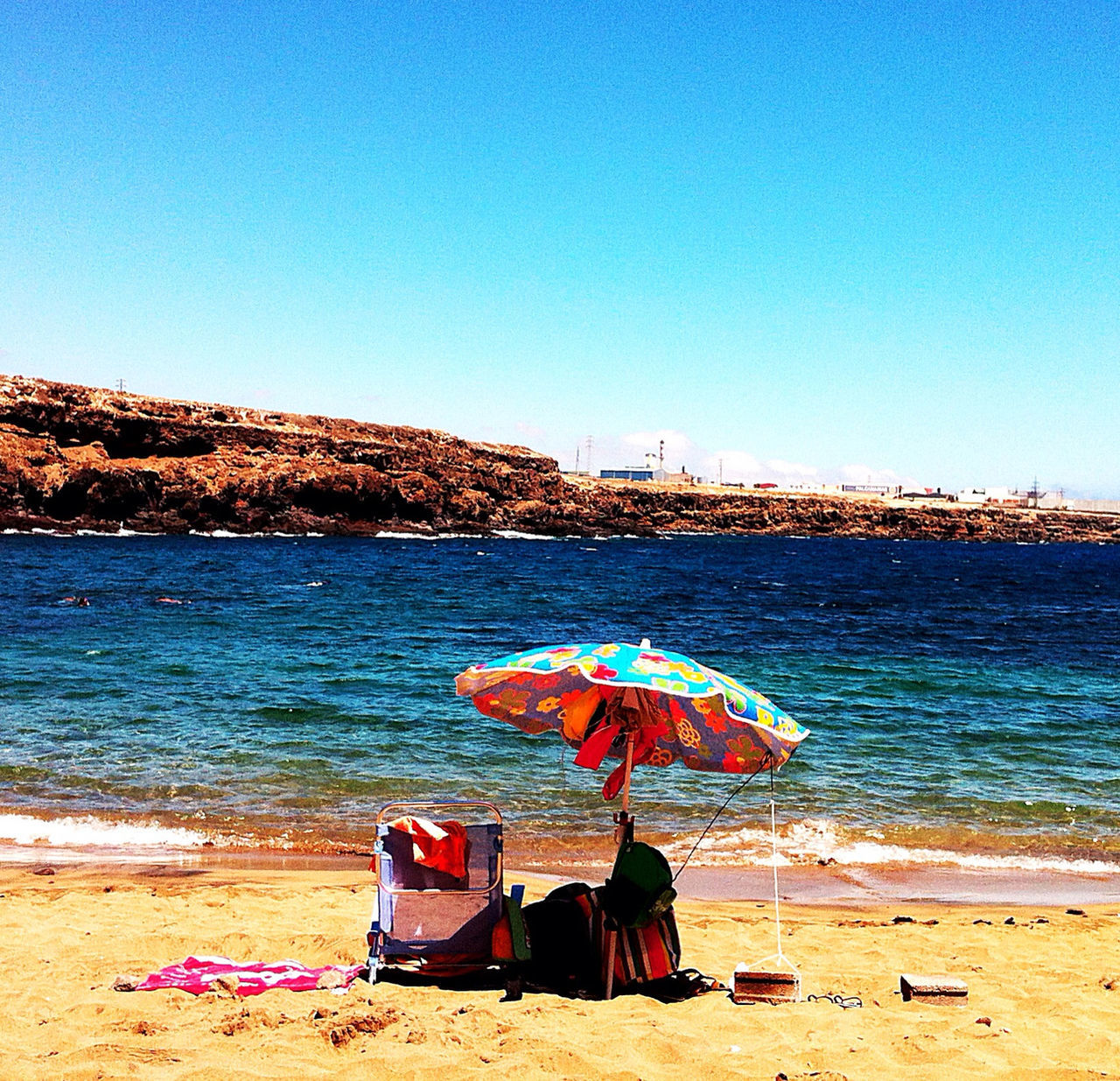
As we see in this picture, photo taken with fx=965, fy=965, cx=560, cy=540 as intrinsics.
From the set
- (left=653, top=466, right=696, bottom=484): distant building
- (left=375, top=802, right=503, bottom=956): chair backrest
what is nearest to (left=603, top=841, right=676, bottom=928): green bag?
(left=375, top=802, right=503, bottom=956): chair backrest

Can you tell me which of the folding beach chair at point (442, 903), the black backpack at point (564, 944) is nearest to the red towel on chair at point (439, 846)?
the folding beach chair at point (442, 903)

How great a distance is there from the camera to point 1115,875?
10.1m

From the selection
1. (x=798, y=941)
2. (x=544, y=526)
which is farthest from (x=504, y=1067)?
(x=544, y=526)

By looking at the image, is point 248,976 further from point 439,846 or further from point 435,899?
point 439,846

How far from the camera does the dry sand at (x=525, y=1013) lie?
194 inches

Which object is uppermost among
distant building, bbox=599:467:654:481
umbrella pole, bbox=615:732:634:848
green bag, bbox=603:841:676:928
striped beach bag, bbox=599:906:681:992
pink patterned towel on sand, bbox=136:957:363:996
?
distant building, bbox=599:467:654:481

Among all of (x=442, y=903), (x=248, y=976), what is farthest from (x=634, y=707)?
(x=248, y=976)

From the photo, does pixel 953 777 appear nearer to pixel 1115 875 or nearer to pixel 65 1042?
pixel 1115 875

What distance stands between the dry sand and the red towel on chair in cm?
75

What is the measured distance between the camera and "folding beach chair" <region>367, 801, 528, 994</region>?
629 cm

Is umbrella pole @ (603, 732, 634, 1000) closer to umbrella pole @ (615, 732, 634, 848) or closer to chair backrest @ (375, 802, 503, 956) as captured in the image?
umbrella pole @ (615, 732, 634, 848)

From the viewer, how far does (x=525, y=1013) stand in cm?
566

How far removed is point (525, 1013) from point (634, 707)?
79.8 inches

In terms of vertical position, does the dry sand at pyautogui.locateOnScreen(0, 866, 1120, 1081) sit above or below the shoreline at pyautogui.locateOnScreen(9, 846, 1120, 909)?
above
